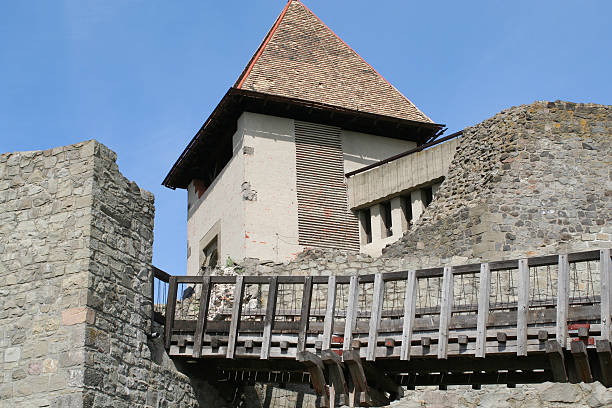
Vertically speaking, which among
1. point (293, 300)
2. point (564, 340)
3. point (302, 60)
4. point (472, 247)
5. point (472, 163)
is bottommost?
point (564, 340)

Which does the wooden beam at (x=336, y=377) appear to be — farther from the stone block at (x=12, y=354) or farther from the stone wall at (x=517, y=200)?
the stone wall at (x=517, y=200)

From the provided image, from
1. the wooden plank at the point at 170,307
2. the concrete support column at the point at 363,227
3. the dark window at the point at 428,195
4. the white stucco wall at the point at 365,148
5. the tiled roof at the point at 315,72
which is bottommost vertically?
the wooden plank at the point at 170,307

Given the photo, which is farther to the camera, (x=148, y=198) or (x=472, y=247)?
(x=472, y=247)

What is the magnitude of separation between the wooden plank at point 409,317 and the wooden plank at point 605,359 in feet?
7.63

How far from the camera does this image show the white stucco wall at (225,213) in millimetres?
21125

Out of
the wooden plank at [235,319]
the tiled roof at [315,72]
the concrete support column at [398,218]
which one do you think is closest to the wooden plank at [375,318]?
the wooden plank at [235,319]

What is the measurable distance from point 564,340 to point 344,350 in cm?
279

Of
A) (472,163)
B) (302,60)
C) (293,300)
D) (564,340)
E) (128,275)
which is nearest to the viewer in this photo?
(564,340)

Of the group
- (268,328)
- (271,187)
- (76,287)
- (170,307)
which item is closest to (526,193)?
(271,187)

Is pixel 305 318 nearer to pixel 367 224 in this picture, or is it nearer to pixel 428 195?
pixel 428 195

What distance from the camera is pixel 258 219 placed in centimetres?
2089

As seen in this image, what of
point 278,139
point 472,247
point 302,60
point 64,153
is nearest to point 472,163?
point 472,247

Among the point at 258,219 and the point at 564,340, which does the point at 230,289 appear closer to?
the point at 258,219

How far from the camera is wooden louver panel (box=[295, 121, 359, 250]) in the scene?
70.2 ft
